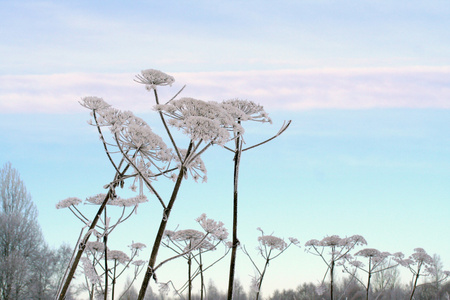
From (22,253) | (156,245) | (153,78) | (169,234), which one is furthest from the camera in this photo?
(22,253)

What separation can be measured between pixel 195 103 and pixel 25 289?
19.7 m

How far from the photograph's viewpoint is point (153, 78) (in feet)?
9.15

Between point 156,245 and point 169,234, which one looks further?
point 169,234

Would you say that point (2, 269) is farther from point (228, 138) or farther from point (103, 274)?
point (228, 138)

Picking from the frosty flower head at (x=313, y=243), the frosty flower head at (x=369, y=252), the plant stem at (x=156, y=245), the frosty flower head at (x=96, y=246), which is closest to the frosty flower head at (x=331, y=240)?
the frosty flower head at (x=313, y=243)

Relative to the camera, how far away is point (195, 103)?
2578mm

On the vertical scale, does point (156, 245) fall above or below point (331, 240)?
below

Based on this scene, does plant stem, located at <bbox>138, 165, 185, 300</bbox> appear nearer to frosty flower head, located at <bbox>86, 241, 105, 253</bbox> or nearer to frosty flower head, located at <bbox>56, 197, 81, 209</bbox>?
frosty flower head, located at <bbox>56, 197, 81, 209</bbox>

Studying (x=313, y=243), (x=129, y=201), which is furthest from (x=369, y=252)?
(x=129, y=201)

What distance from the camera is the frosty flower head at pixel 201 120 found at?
2371 mm

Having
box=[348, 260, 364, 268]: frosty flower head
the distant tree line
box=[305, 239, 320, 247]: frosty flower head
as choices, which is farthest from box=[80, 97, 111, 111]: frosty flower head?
the distant tree line

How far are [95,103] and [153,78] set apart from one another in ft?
1.37

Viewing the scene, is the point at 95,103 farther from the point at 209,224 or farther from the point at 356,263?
the point at 356,263

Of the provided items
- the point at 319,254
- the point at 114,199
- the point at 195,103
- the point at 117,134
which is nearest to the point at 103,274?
the point at 114,199
